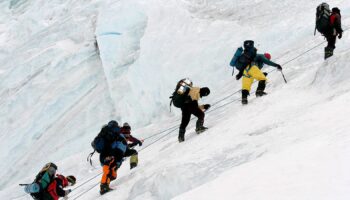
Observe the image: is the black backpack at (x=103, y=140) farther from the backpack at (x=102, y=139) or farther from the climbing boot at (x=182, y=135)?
the climbing boot at (x=182, y=135)

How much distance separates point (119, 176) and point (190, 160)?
→ 8.87ft

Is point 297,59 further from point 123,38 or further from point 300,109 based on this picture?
point 123,38

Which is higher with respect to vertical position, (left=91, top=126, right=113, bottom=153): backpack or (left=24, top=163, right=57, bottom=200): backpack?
(left=91, top=126, right=113, bottom=153): backpack

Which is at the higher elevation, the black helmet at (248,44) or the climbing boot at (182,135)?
the black helmet at (248,44)

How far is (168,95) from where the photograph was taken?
1281cm

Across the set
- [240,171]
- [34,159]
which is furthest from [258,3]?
[240,171]

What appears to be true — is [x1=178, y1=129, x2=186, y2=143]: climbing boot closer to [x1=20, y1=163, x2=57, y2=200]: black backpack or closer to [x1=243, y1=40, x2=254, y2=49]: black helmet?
[x1=243, y1=40, x2=254, y2=49]: black helmet

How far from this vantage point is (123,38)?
14.8 meters

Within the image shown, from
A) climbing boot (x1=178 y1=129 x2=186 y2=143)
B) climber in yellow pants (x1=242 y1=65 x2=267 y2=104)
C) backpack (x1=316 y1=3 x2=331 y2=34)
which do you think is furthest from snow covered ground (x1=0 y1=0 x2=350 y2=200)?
backpack (x1=316 y1=3 x2=331 y2=34)

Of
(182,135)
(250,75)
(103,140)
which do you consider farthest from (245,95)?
(103,140)

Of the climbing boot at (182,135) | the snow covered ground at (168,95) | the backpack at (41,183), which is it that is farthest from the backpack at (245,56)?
the backpack at (41,183)

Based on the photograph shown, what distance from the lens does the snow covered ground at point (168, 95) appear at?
160 inches

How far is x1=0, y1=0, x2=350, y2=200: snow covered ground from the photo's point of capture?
4070 millimetres

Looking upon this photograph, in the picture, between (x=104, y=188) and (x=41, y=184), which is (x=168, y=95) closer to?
(x=104, y=188)
